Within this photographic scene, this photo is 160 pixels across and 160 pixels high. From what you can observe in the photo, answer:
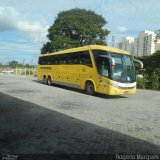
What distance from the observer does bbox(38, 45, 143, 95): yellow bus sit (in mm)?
17875

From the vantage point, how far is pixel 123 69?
18.2 m

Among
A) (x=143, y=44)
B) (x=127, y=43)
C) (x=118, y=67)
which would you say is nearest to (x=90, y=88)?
(x=118, y=67)

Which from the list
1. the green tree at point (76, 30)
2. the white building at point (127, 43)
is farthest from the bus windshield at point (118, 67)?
the white building at point (127, 43)

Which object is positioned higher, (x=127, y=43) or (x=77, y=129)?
(x=127, y=43)

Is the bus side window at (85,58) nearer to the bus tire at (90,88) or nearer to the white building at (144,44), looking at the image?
the bus tire at (90,88)

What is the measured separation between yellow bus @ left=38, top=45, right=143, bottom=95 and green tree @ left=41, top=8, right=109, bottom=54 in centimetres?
2749

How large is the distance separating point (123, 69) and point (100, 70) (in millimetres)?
1387

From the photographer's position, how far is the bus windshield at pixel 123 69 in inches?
705

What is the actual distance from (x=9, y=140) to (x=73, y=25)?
4509 centimetres

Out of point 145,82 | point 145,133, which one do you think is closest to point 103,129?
point 145,133

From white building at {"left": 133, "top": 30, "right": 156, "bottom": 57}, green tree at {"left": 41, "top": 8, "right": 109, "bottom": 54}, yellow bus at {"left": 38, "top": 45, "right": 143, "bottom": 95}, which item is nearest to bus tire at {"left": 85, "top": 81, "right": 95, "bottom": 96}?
yellow bus at {"left": 38, "top": 45, "right": 143, "bottom": 95}

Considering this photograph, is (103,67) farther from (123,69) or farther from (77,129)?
(77,129)

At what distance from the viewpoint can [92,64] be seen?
63.8 feet

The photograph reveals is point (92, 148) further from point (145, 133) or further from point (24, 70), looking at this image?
point (24, 70)
